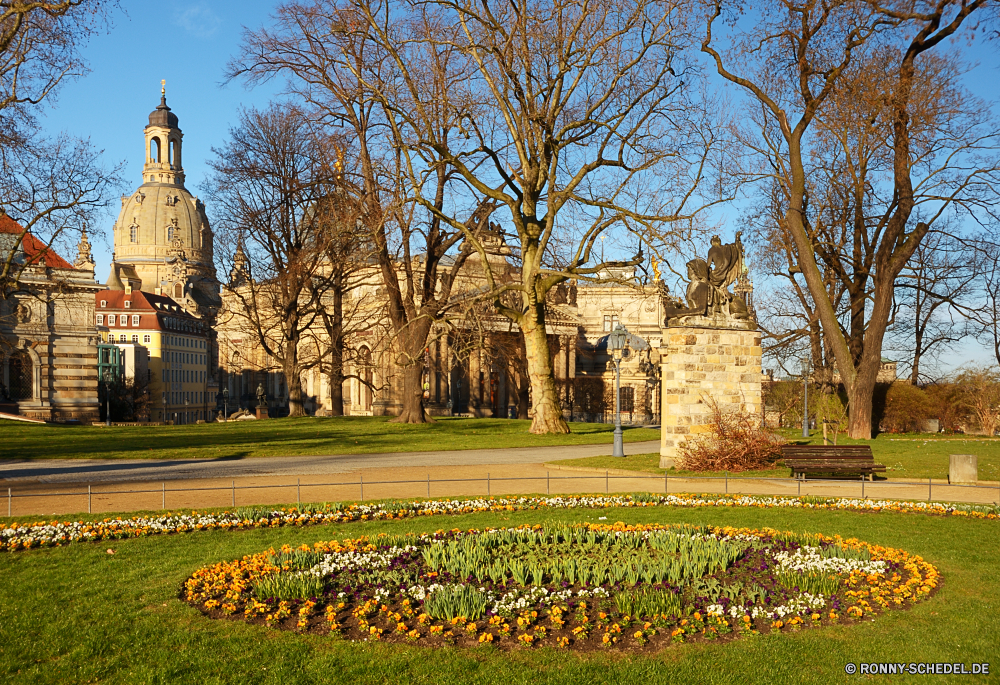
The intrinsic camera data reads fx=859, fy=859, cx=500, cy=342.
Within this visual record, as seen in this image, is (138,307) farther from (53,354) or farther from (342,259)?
(342,259)

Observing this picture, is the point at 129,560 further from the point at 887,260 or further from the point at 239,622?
the point at 887,260

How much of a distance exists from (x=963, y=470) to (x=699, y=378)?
5.85m

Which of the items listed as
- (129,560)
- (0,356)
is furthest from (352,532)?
(0,356)

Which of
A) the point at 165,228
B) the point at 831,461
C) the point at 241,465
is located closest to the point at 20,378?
the point at 241,465

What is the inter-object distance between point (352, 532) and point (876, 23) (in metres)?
25.7

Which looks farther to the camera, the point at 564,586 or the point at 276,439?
the point at 276,439

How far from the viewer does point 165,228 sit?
469 feet

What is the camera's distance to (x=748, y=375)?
68.6 ft

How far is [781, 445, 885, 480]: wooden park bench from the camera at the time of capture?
714 inches

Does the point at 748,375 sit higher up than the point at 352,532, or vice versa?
the point at 748,375

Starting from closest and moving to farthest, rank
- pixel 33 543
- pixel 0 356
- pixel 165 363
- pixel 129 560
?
1. pixel 129 560
2. pixel 33 543
3. pixel 0 356
4. pixel 165 363

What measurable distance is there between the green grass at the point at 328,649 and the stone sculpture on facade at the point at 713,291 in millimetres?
11028

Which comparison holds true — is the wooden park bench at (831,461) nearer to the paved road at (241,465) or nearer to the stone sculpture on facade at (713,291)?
the stone sculpture on facade at (713,291)

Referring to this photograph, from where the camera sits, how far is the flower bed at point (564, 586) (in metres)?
7.97
